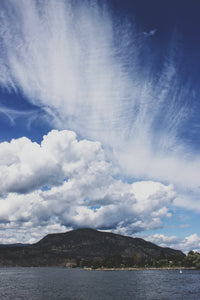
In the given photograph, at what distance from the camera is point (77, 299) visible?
111 m

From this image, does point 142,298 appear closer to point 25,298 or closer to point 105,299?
point 105,299

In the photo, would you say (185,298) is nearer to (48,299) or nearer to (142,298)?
(142,298)

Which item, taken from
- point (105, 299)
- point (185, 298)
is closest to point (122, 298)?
point (105, 299)

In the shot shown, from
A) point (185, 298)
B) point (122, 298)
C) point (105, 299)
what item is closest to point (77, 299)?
point (105, 299)

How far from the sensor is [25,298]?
11588 cm

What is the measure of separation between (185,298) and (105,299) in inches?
1366

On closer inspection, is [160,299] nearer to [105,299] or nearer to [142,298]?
[142,298]

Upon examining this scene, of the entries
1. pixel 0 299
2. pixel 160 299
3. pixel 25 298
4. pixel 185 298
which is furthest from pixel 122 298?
pixel 0 299

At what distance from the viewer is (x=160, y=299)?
110m

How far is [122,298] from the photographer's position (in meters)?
114

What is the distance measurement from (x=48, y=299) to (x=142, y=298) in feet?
135

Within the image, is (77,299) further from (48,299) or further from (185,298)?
(185,298)

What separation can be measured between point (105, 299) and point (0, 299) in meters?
46.5

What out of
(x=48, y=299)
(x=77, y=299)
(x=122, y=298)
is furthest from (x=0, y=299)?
(x=122, y=298)
